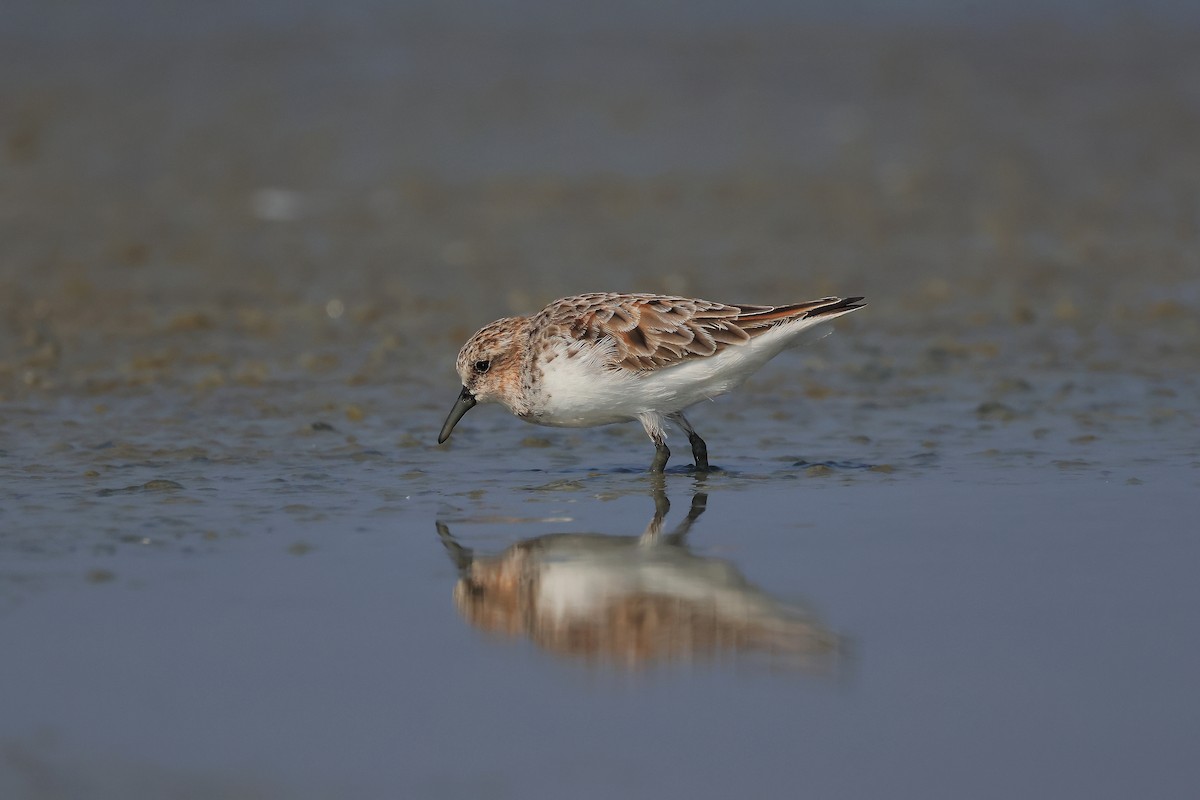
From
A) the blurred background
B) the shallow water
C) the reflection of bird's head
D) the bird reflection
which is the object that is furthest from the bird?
the blurred background

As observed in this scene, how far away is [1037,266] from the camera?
15.0 metres

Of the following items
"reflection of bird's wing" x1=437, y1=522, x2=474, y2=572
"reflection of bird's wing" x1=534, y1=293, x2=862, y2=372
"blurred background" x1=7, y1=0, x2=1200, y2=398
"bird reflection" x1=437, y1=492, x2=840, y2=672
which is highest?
"blurred background" x1=7, y1=0, x2=1200, y2=398

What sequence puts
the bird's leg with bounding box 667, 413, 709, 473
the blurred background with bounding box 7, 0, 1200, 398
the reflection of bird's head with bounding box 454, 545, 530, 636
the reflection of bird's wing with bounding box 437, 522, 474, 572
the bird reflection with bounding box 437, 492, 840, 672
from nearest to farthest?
the bird reflection with bounding box 437, 492, 840, 672 → the reflection of bird's head with bounding box 454, 545, 530, 636 → the reflection of bird's wing with bounding box 437, 522, 474, 572 → the bird's leg with bounding box 667, 413, 709, 473 → the blurred background with bounding box 7, 0, 1200, 398

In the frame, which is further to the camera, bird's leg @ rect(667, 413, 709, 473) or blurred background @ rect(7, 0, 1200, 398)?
blurred background @ rect(7, 0, 1200, 398)

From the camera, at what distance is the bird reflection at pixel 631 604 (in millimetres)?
5598

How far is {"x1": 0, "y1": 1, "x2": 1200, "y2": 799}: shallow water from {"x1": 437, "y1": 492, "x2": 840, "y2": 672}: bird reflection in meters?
0.03

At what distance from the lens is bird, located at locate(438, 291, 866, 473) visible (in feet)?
28.0

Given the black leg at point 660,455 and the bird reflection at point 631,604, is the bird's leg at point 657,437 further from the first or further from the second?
the bird reflection at point 631,604

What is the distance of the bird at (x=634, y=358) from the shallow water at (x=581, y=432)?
369 millimetres

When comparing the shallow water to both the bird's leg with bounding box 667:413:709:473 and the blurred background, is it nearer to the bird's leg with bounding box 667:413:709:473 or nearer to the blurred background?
the blurred background

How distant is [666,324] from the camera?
8.70 m

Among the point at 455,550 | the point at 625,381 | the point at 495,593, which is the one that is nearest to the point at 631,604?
the point at 495,593

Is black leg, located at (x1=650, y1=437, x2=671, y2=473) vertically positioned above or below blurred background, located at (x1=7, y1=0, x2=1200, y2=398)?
below

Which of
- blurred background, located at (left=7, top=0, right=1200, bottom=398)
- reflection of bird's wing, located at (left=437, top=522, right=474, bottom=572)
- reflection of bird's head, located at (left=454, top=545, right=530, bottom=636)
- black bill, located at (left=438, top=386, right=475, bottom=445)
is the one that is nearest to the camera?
reflection of bird's head, located at (left=454, top=545, right=530, bottom=636)
